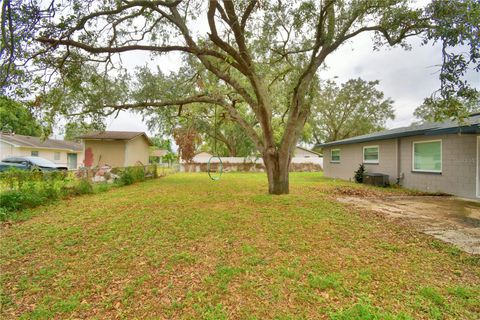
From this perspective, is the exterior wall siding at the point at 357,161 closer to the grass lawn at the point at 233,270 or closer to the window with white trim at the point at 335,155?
the window with white trim at the point at 335,155

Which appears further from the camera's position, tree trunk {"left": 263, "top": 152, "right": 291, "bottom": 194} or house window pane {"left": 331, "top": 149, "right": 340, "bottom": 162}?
house window pane {"left": 331, "top": 149, "right": 340, "bottom": 162}

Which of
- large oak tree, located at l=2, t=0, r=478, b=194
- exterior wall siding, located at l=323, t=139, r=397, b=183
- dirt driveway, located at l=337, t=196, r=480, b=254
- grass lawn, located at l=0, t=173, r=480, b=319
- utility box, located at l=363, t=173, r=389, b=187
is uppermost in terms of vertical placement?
large oak tree, located at l=2, t=0, r=478, b=194

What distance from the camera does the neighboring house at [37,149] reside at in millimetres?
19359

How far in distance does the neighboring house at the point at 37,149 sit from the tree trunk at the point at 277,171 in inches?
658

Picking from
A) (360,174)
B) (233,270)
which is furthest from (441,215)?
(360,174)

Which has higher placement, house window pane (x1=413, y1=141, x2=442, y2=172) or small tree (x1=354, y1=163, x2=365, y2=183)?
house window pane (x1=413, y1=141, x2=442, y2=172)

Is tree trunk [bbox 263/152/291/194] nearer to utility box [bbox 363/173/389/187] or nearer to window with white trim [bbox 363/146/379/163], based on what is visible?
utility box [bbox 363/173/389/187]

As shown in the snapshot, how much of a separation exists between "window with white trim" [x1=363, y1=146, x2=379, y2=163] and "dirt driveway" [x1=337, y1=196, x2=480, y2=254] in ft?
15.5

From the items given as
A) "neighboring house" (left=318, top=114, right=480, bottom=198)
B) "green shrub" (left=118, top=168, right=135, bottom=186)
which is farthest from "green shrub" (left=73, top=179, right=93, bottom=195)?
"neighboring house" (left=318, top=114, right=480, bottom=198)

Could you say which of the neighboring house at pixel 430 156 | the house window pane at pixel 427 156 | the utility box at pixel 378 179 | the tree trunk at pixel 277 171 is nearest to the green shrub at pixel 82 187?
the tree trunk at pixel 277 171

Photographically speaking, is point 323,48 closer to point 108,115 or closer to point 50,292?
point 108,115

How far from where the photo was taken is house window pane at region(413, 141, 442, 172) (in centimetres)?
903

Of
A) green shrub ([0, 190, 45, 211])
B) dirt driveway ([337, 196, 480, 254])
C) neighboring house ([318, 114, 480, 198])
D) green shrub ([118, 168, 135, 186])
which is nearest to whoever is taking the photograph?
dirt driveway ([337, 196, 480, 254])

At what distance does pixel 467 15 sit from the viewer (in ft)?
15.3
